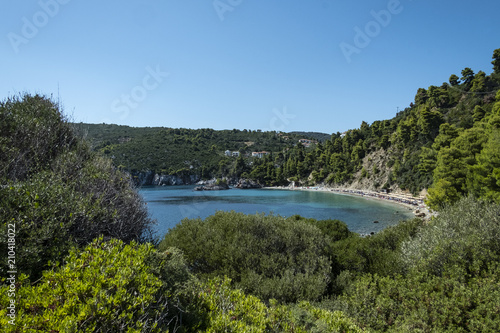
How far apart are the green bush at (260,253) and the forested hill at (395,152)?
435 cm

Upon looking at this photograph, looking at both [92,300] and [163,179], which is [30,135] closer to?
[92,300]

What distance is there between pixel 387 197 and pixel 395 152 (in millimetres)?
19316

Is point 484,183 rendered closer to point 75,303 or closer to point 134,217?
point 134,217

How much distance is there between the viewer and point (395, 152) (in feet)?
252

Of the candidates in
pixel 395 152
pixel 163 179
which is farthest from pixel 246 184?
pixel 395 152

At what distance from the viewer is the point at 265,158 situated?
12888 cm

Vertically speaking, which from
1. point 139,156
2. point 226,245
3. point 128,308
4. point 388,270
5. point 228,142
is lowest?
point 388,270

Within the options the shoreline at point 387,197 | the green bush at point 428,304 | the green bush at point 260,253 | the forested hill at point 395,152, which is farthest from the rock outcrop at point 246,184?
the green bush at point 428,304

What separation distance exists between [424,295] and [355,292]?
2.01 m

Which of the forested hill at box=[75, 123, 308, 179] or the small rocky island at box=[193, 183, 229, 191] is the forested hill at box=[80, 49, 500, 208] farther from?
the small rocky island at box=[193, 183, 229, 191]

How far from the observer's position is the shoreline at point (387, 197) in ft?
145

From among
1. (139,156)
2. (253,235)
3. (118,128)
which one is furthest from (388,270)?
(118,128)

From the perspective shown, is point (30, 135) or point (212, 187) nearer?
point (30, 135)

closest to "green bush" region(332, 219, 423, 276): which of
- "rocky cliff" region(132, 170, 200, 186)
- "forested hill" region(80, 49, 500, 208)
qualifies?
"forested hill" region(80, 49, 500, 208)
